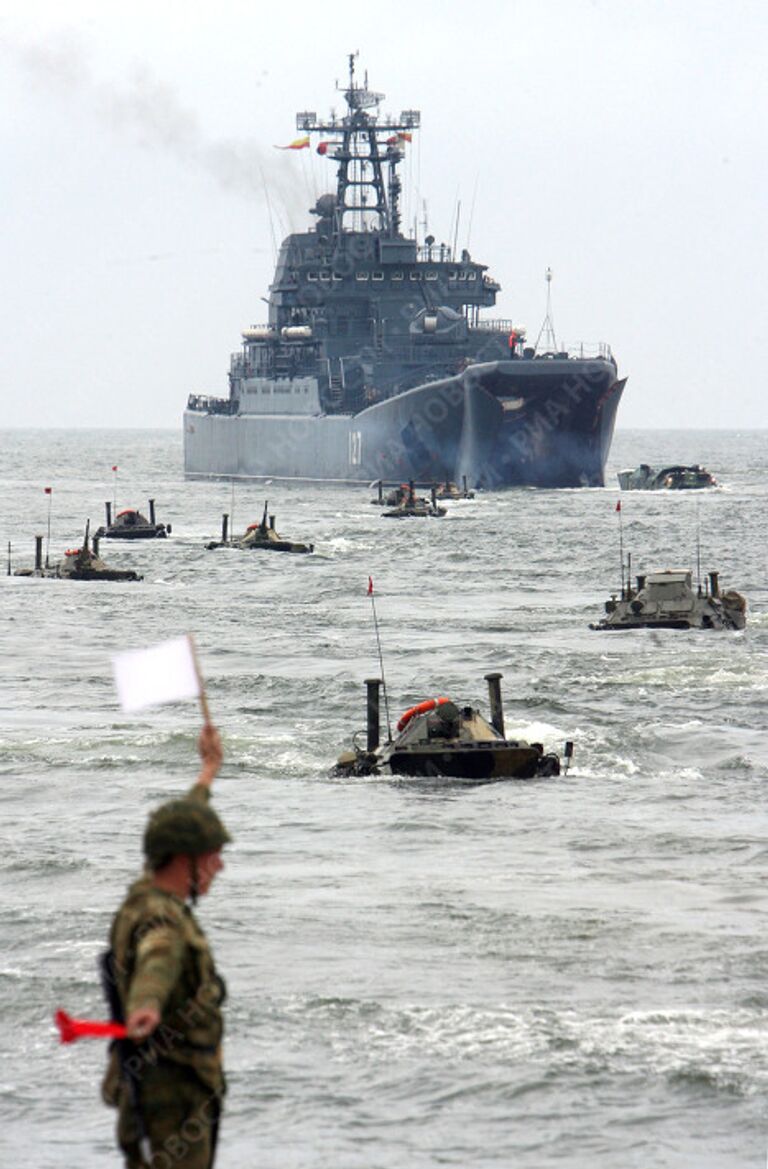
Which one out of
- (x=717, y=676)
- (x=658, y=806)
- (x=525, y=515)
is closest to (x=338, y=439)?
(x=525, y=515)

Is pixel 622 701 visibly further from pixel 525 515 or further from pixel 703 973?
pixel 525 515

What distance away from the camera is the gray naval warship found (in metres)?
117

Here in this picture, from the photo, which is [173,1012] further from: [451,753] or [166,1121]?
[451,753]

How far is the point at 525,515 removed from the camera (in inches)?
4031

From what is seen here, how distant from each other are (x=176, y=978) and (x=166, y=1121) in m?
0.67

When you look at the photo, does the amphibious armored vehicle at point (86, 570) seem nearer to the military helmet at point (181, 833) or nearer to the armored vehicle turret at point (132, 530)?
the armored vehicle turret at point (132, 530)

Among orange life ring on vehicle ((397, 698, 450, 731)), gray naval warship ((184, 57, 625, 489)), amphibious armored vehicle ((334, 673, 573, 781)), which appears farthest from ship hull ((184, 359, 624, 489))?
amphibious armored vehicle ((334, 673, 573, 781))

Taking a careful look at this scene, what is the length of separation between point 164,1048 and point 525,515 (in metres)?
95.0

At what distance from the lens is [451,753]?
29234 millimetres

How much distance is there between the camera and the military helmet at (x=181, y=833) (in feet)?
25.3

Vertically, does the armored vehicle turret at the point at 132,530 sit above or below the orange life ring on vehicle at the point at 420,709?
above

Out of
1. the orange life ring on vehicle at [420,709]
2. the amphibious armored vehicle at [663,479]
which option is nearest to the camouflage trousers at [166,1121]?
the orange life ring on vehicle at [420,709]

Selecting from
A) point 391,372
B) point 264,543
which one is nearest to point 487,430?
point 391,372

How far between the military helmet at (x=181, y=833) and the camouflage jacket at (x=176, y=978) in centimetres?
20
